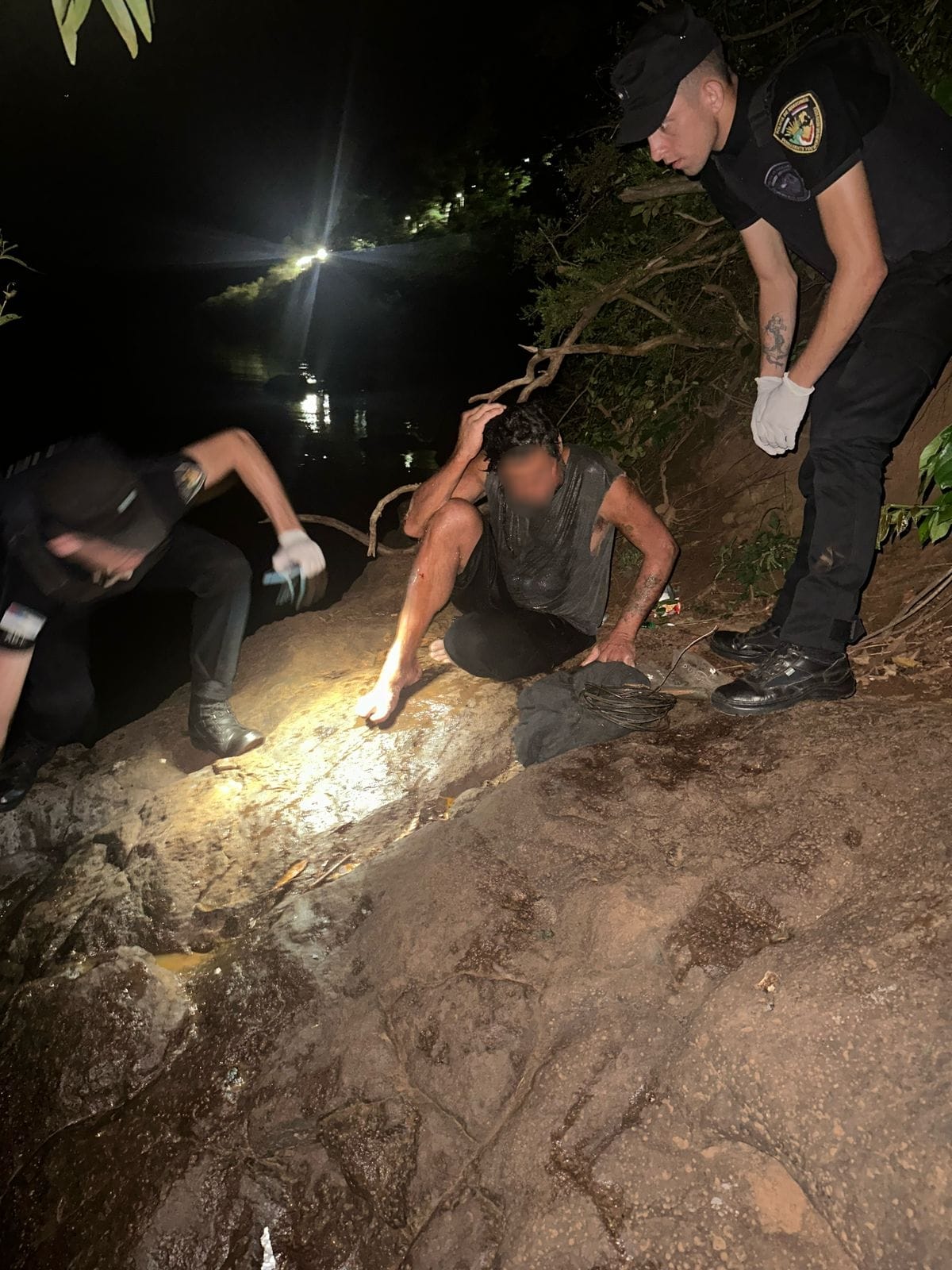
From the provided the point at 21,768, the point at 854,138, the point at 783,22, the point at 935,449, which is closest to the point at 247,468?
the point at 21,768

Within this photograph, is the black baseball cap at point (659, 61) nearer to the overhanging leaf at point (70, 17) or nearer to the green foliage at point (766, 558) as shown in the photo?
the overhanging leaf at point (70, 17)

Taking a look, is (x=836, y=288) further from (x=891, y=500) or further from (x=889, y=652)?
(x=891, y=500)

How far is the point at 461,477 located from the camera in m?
3.21

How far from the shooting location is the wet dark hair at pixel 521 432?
288cm

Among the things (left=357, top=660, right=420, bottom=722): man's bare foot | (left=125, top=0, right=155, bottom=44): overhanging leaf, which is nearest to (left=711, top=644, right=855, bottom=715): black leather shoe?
(left=357, top=660, right=420, bottom=722): man's bare foot

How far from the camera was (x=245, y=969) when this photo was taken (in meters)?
2.03

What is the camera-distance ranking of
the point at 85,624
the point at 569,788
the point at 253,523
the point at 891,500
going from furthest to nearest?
1. the point at 253,523
2. the point at 85,624
3. the point at 891,500
4. the point at 569,788

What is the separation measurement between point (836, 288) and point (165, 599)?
264 inches

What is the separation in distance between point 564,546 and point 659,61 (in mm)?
1730

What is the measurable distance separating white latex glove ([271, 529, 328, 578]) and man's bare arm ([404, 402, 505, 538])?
0.52 meters

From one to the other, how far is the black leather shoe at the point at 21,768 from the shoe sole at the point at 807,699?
309 cm

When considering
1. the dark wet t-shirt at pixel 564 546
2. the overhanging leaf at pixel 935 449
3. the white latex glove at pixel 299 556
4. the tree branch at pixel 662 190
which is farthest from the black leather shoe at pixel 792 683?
the tree branch at pixel 662 190

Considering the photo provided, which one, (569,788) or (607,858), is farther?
(569,788)

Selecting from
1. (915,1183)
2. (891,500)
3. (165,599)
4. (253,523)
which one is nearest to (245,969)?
(915,1183)
